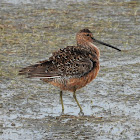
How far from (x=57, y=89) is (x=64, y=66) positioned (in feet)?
3.70

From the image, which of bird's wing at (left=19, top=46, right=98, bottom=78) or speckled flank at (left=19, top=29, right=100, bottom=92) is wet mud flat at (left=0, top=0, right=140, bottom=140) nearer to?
speckled flank at (left=19, top=29, right=100, bottom=92)

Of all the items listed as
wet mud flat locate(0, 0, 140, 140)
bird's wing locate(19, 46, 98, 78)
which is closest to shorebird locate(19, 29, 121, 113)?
bird's wing locate(19, 46, 98, 78)

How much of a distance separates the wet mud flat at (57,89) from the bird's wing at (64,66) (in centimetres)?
52

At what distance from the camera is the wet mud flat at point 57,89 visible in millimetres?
6457

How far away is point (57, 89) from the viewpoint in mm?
8133

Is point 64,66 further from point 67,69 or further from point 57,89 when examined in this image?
point 57,89

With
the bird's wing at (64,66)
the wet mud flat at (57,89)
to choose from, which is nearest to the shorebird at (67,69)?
the bird's wing at (64,66)

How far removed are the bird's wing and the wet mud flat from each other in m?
0.52

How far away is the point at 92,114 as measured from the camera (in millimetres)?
7016

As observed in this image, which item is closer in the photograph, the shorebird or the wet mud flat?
the wet mud flat

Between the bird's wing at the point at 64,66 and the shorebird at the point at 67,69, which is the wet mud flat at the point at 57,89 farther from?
the bird's wing at the point at 64,66

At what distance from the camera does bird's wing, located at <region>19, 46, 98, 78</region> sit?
701 centimetres

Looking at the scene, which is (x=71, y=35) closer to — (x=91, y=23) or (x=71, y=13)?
(x=91, y=23)

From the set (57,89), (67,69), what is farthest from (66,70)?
(57,89)
